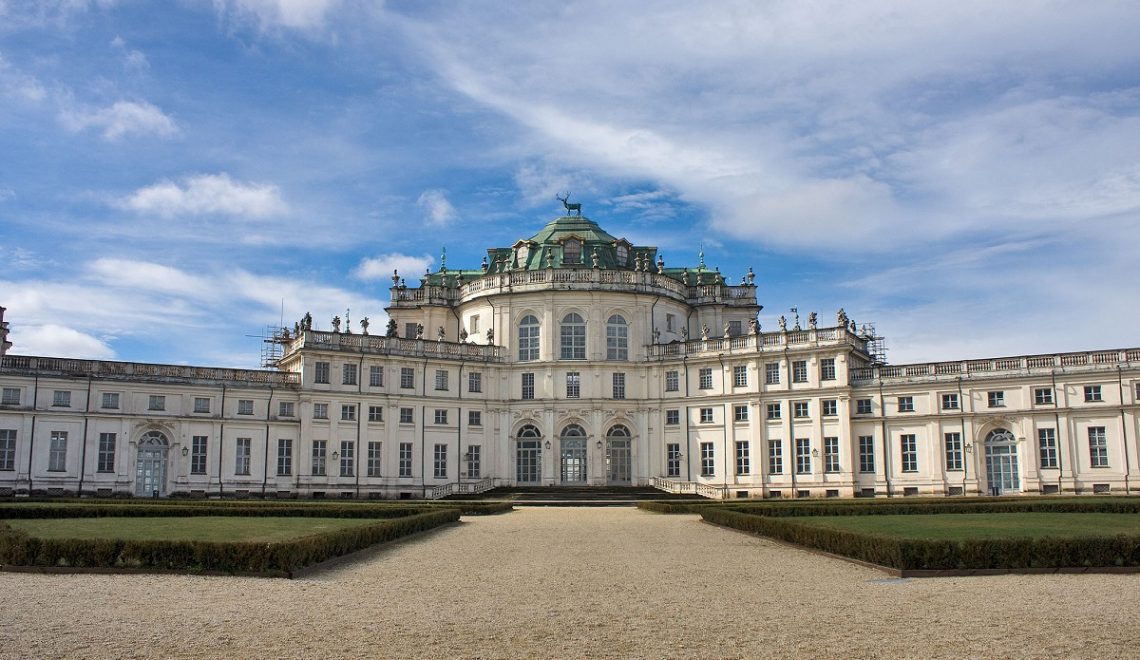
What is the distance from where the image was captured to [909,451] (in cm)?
5738

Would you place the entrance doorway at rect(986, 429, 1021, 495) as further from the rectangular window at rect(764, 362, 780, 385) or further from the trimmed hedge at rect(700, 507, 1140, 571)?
the trimmed hedge at rect(700, 507, 1140, 571)

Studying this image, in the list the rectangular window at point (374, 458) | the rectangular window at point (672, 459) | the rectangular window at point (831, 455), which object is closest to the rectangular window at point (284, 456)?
the rectangular window at point (374, 458)

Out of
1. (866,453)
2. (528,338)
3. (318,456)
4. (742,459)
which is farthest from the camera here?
(528,338)

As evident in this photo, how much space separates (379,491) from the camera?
198ft

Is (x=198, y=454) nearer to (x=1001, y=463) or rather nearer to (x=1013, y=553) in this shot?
(x=1001, y=463)

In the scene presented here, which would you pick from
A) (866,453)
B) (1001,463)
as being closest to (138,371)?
(866,453)

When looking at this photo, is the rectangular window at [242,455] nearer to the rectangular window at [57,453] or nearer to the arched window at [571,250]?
the rectangular window at [57,453]

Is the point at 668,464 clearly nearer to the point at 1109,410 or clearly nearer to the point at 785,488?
the point at 785,488

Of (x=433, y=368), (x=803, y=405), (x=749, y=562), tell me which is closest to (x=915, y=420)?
(x=803, y=405)

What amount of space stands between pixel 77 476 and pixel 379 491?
16532mm

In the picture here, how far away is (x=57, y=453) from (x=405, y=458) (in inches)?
766

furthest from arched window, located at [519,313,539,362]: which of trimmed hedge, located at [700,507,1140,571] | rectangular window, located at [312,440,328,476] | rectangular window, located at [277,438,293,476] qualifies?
trimmed hedge, located at [700,507,1140,571]

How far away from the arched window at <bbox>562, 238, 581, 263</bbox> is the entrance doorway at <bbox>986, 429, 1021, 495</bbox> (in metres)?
28.2

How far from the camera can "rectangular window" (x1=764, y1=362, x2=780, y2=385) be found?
6107 centimetres
